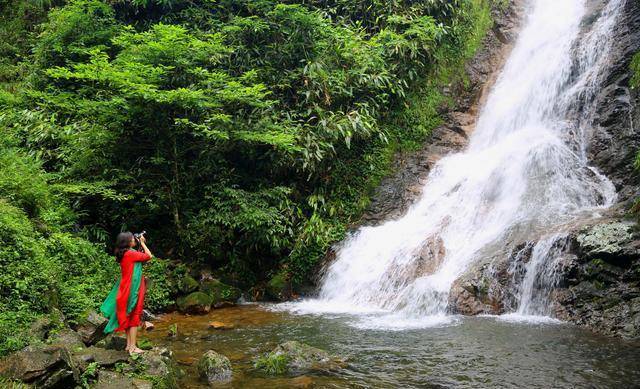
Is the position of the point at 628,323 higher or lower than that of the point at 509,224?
lower

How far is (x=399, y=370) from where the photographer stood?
5320 mm

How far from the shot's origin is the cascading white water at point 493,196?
914 cm

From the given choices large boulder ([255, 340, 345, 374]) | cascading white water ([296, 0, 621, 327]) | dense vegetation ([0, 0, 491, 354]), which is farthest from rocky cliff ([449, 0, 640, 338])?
dense vegetation ([0, 0, 491, 354])

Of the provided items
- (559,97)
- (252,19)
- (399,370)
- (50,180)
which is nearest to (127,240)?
(399,370)

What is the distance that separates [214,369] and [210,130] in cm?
586

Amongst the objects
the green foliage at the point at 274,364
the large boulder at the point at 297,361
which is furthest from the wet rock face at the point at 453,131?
the green foliage at the point at 274,364

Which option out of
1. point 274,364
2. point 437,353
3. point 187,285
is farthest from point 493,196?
point 274,364

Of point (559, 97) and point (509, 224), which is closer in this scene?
point (509, 224)

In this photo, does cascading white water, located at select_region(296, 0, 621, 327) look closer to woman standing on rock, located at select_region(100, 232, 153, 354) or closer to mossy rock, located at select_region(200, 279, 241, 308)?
mossy rock, located at select_region(200, 279, 241, 308)

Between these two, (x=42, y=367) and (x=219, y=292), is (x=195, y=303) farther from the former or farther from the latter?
(x=42, y=367)

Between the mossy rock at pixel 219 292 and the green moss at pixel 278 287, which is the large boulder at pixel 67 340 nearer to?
the mossy rock at pixel 219 292

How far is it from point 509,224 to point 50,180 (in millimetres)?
10030

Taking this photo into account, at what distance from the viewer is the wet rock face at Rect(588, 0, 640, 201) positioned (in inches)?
380

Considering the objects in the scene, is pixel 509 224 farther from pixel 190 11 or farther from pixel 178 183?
pixel 190 11
